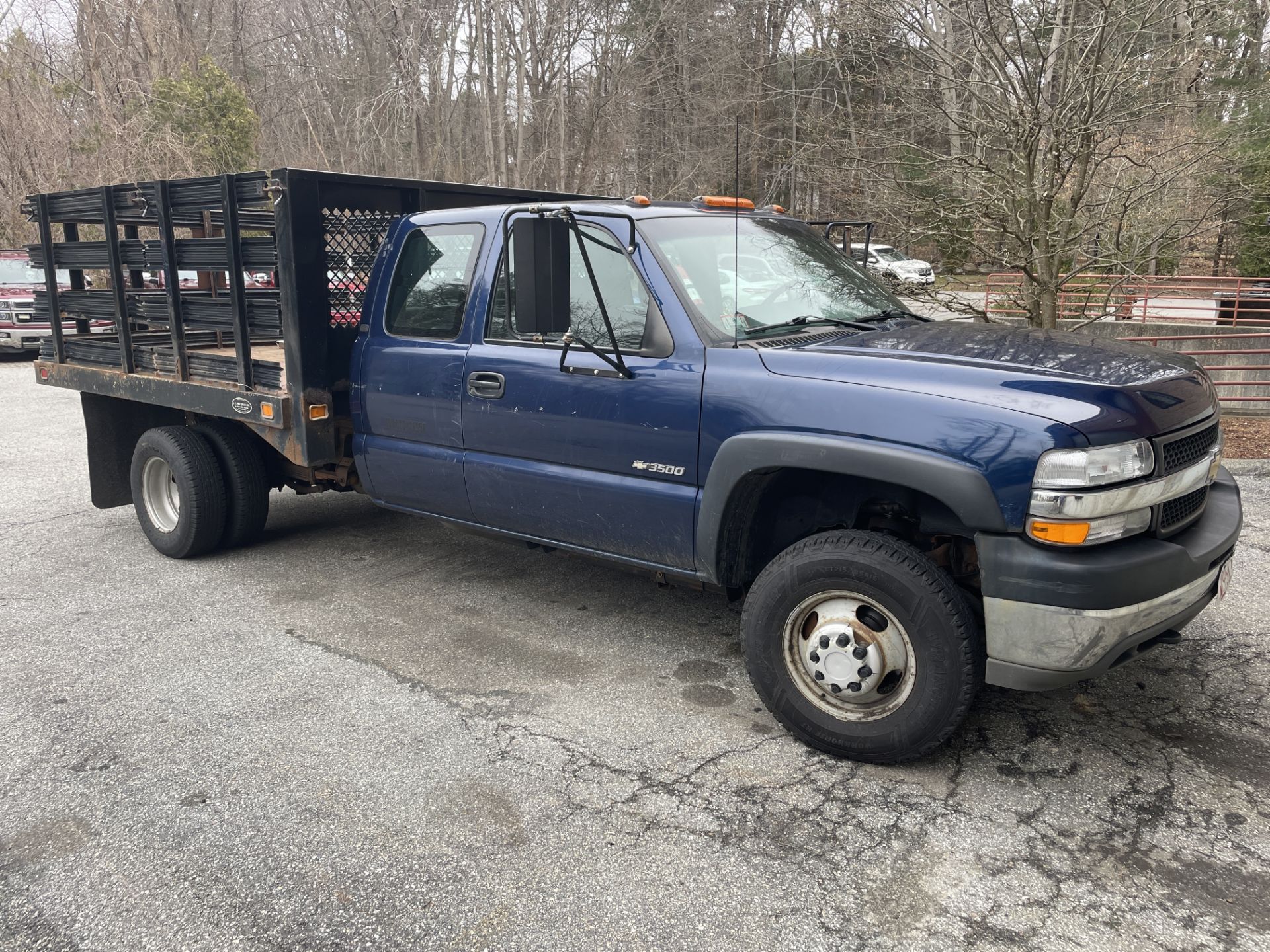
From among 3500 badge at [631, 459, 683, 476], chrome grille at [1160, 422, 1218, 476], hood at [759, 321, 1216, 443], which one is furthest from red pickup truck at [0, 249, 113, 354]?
chrome grille at [1160, 422, 1218, 476]

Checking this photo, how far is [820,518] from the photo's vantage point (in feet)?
12.4

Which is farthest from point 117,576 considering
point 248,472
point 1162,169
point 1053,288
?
point 1162,169

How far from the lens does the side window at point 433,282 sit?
4.57 m

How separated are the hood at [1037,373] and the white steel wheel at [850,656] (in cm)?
79

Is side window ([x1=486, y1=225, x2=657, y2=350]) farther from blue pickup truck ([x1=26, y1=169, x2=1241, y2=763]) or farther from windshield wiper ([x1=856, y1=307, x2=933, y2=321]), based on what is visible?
windshield wiper ([x1=856, y1=307, x2=933, y2=321])

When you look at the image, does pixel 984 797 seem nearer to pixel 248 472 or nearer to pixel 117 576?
pixel 248 472

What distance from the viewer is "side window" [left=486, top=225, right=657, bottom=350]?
12.8 feet

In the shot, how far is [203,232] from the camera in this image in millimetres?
6402

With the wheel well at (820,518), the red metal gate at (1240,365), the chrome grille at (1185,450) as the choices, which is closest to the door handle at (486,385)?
the wheel well at (820,518)

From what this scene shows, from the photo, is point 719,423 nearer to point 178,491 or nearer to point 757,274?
point 757,274

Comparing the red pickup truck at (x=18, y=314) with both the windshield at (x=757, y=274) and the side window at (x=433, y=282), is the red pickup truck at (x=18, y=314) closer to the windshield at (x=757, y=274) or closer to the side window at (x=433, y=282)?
the side window at (x=433, y=282)

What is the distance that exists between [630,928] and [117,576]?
169 inches

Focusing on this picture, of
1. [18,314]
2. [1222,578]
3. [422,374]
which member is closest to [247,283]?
[422,374]

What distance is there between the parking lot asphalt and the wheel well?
2.10 ft
